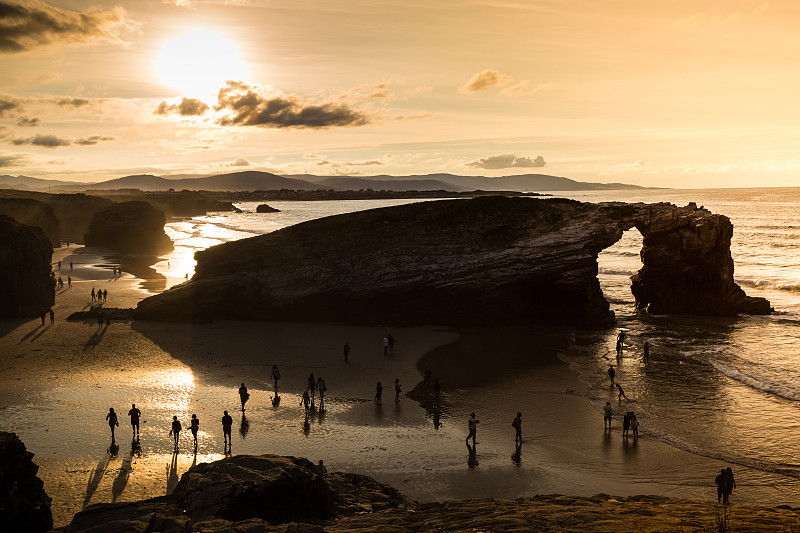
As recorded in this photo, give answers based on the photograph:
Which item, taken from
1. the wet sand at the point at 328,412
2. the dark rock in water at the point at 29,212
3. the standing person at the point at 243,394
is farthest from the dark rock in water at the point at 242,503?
the dark rock in water at the point at 29,212

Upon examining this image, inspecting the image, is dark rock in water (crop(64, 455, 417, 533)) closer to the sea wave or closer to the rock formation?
the sea wave

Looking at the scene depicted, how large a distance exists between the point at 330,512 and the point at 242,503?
7.69 ft

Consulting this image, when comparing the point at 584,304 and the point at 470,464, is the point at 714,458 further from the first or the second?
the point at 584,304

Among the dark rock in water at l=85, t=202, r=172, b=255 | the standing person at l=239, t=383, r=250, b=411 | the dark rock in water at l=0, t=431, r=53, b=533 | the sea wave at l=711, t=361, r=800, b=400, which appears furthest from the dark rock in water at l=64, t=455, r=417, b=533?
the dark rock in water at l=85, t=202, r=172, b=255

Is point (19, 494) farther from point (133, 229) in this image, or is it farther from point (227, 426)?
point (133, 229)

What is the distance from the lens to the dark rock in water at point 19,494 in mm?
12219

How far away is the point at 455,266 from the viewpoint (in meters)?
37.5

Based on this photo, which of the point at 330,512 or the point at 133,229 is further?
the point at 133,229

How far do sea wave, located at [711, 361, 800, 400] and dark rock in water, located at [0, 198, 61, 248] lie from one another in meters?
85.8

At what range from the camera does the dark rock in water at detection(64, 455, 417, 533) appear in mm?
Result: 10922

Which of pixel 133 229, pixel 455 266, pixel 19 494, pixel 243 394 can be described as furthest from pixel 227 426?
pixel 133 229

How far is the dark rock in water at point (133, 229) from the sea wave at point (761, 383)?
74.8 m

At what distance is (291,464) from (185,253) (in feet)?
231

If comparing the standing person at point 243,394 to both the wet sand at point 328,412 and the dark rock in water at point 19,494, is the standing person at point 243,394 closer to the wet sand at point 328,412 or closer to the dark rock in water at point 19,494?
the wet sand at point 328,412
